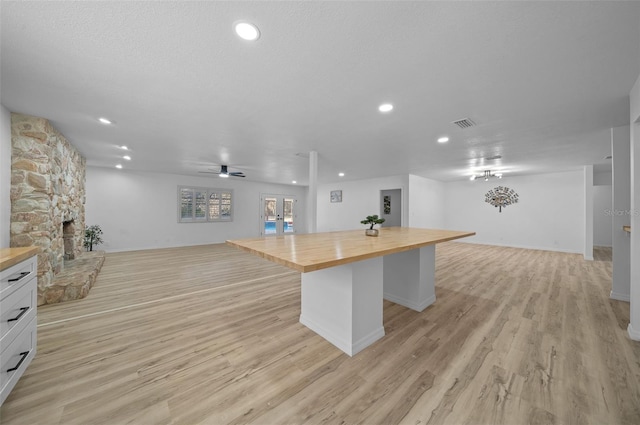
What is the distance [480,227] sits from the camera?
322 inches

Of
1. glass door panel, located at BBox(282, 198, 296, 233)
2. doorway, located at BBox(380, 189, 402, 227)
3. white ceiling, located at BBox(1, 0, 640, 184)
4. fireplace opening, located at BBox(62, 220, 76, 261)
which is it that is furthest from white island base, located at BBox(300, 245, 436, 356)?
glass door panel, located at BBox(282, 198, 296, 233)

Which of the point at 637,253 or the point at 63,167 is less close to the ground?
the point at 63,167

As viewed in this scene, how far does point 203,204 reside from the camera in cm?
808

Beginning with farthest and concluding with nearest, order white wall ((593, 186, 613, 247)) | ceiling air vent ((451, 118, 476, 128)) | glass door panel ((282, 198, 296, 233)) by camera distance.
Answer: glass door panel ((282, 198, 296, 233)) < white wall ((593, 186, 613, 247)) < ceiling air vent ((451, 118, 476, 128))

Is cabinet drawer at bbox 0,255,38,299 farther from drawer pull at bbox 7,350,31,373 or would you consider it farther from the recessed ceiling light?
the recessed ceiling light

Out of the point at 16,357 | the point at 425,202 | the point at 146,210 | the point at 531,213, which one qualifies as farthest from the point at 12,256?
the point at 531,213

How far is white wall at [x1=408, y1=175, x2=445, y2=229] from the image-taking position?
7653 mm

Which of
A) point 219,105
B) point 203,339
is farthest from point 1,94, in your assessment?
point 203,339

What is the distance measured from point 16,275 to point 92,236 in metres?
5.57

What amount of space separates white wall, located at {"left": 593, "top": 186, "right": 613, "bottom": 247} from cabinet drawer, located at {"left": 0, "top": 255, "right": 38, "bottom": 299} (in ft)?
41.6

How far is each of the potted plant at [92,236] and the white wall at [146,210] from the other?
0.16 metres

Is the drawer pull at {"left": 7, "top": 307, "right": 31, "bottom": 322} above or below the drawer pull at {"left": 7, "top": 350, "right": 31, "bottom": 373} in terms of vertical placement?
above

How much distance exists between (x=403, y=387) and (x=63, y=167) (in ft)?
17.3

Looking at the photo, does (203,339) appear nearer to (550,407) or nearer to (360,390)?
(360,390)
